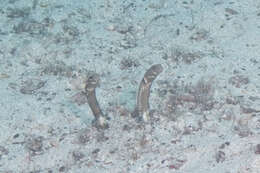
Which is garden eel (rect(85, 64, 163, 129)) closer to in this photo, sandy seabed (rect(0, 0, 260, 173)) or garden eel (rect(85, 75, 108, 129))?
Result: garden eel (rect(85, 75, 108, 129))

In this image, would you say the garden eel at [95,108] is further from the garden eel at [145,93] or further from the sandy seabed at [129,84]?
the garden eel at [145,93]

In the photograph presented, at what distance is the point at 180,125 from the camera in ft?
14.1

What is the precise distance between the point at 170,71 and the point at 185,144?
1.38 metres

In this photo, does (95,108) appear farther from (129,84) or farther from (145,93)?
(129,84)

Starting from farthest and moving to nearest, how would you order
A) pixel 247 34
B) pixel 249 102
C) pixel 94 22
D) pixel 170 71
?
pixel 94 22 → pixel 247 34 → pixel 170 71 → pixel 249 102

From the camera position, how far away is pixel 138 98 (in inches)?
166

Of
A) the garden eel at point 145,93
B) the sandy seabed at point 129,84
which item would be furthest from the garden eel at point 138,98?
the sandy seabed at point 129,84

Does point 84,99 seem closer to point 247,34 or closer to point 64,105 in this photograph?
point 64,105

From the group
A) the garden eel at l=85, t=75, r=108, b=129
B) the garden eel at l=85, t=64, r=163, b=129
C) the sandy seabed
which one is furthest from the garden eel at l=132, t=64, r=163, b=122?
the garden eel at l=85, t=75, r=108, b=129

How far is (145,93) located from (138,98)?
11 centimetres

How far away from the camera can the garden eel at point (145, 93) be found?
12.9ft

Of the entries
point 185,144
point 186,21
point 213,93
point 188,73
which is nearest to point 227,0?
point 186,21

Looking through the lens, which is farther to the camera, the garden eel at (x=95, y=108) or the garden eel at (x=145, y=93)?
the garden eel at (x=95, y=108)

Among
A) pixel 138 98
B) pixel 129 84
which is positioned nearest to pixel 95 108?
pixel 138 98
